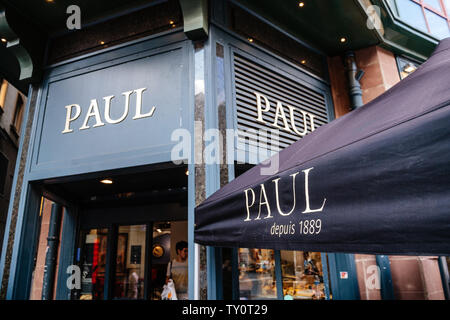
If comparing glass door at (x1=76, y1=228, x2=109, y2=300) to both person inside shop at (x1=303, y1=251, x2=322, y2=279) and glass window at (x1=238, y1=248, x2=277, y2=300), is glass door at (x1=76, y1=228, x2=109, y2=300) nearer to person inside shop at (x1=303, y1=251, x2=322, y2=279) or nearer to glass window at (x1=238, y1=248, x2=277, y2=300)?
glass window at (x1=238, y1=248, x2=277, y2=300)

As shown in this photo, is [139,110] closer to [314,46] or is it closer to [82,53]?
[82,53]

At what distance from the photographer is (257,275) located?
4.86m

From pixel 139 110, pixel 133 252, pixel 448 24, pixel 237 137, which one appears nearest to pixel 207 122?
pixel 237 137

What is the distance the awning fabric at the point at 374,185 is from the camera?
1.02m

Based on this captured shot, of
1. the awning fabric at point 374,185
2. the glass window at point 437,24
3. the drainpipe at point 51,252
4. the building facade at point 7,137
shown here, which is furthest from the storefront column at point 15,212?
the building facade at point 7,137

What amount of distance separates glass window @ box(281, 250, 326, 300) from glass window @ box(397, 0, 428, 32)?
15.7ft

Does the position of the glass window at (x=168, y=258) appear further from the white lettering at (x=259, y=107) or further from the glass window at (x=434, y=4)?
the glass window at (x=434, y=4)

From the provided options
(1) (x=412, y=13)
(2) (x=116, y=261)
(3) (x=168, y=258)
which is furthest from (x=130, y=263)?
(1) (x=412, y=13)

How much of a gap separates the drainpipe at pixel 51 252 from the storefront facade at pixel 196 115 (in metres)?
1.20

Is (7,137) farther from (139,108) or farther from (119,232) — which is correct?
(139,108)

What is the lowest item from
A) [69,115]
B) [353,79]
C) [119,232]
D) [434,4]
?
[119,232]

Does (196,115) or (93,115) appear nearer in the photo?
(196,115)

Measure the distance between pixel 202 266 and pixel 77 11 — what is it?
13.3ft

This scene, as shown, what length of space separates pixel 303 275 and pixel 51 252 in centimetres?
496
